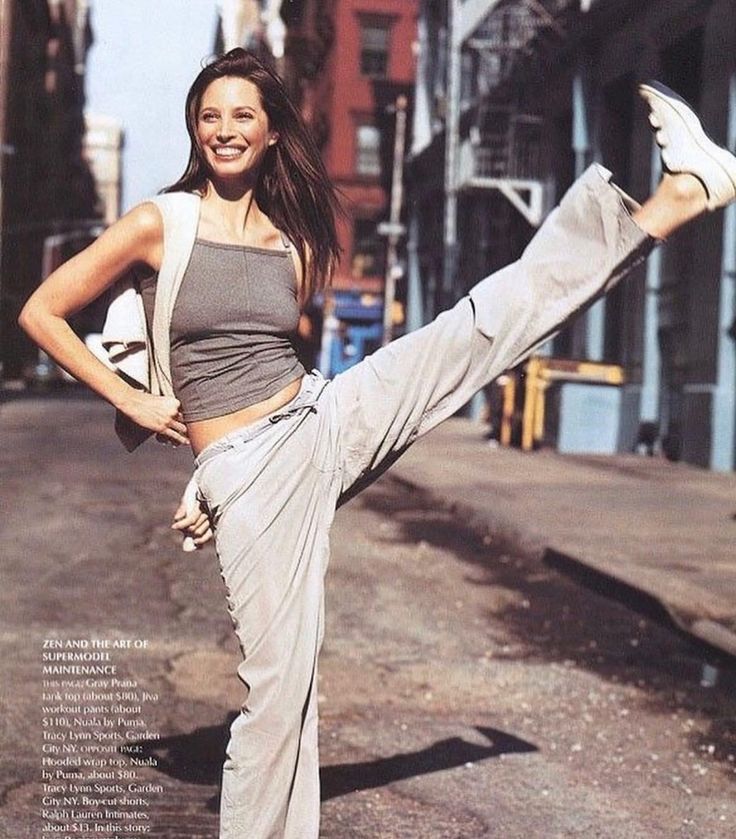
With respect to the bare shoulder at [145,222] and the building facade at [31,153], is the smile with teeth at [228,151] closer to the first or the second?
the bare shoulder at [145,222]

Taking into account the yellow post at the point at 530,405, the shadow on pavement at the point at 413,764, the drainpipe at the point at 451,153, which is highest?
the drainpipe at the point at 451,153

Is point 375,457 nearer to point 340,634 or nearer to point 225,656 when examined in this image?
point 225,656

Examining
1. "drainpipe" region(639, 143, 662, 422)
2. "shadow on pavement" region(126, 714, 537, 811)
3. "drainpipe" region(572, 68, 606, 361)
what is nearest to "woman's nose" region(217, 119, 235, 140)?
"shadow on pavement" region(126, 714, 537, 811)

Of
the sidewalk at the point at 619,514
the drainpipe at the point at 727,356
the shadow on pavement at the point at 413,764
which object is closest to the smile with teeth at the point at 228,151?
the shadow on pavement at the point at 413,764

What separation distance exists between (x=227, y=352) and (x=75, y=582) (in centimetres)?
594

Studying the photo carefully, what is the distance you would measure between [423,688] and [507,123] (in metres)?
24.9

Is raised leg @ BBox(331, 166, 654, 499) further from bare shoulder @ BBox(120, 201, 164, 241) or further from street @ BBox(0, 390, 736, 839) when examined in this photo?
street @ BBox(0, 390, 736, 839)

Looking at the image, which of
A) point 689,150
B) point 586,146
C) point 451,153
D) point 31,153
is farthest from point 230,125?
point 31,153

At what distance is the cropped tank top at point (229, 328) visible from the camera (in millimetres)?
2990

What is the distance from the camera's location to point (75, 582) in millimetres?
8672

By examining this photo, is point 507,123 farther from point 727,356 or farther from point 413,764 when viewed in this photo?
point 413,764

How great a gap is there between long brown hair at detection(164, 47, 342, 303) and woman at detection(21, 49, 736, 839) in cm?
2

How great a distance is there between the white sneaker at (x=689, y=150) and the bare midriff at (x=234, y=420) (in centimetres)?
94

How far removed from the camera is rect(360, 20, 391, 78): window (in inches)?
2089
